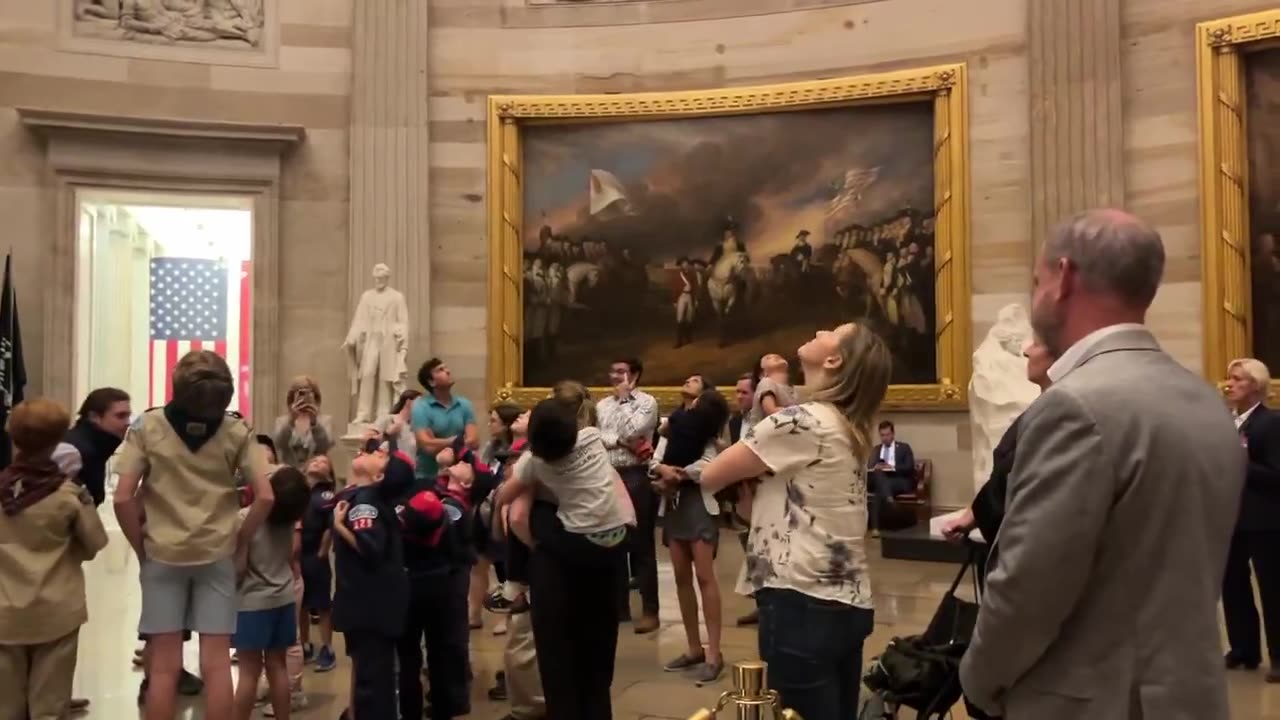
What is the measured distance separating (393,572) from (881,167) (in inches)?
418

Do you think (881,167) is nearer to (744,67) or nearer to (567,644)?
(744,67)

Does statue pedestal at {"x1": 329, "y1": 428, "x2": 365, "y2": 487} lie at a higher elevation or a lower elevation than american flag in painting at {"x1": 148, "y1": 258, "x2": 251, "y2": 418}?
lower

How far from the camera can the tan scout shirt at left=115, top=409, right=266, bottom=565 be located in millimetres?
4285

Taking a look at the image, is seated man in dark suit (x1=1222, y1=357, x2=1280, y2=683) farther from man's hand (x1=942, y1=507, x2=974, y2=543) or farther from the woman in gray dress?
man's hand (x1=942, y1=507, x2=974, y2=543)

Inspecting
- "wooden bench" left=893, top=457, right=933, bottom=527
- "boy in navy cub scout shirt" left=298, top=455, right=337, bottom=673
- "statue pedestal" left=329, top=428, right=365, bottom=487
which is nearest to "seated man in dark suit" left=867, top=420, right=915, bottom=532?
"wooden bench" left=893, top=457, right=933, bottom=527

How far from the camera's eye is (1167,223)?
1229 cm

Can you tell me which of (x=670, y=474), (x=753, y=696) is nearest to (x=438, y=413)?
(x=670, y=474)

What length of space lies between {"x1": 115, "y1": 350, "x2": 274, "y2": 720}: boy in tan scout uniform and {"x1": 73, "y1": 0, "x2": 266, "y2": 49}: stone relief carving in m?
11.5

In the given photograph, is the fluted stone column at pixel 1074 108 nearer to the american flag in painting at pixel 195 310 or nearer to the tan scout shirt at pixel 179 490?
the tan scout shirt at pixel 179 490

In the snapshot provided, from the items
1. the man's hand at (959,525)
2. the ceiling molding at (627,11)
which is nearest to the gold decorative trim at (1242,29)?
the ceiling molding at (627,11)

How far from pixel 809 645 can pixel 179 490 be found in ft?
8.63

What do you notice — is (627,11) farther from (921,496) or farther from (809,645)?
(809,645)

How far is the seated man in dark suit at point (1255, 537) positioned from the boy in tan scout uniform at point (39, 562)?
Result: 6096 millimetres

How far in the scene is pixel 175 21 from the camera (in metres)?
14.3
